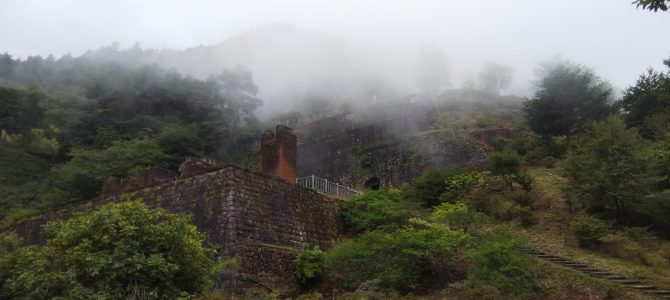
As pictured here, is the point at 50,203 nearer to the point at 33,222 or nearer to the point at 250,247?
the point at 33,222

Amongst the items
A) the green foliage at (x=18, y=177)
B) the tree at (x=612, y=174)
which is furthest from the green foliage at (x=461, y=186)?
the green foliage at (x=18, y=177)

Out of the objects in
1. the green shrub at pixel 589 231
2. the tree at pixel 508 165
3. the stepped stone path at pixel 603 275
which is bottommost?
the stepped stone path at pixel 603 275

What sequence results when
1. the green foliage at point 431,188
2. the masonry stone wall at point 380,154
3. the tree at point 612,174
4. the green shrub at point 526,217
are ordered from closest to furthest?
the tree at point 612,174 → the green shrub at point 526,217 → the green foliage at point 431,188 → the masonry stone wall at point 380,154

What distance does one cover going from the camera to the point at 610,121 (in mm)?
16625

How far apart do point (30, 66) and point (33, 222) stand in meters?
54.1

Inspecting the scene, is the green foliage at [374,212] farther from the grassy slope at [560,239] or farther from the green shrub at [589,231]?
the green shrub at [589,231]

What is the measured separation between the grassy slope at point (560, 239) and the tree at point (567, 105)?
4.29 metres

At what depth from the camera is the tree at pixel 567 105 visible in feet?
77.9

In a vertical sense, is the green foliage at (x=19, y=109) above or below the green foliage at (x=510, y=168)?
above

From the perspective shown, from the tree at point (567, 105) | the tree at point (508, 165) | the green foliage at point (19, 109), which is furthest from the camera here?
the green foliage at point (19, 109)

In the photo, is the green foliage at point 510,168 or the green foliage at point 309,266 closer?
the green foliage at point 309,266

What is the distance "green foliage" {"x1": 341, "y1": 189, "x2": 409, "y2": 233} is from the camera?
49.7ft

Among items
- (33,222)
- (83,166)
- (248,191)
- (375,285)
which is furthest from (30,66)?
(375,285)

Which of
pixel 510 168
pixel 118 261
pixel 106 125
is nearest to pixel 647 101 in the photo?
pixel 510 168
